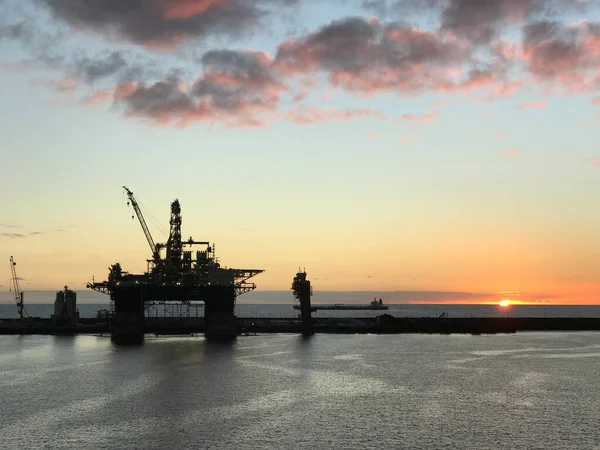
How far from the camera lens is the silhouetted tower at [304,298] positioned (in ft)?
575

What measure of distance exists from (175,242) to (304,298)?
124ft

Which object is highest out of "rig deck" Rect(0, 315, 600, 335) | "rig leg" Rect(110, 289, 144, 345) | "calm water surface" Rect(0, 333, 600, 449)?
"rig leg" Rect(110, 289, 144, 345)

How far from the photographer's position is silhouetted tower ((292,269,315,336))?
175250mm

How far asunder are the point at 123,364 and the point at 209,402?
36924mm

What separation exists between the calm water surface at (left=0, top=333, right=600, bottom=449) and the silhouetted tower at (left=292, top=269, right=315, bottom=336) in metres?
44.6

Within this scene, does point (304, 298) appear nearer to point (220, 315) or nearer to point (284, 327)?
point (284, 327)

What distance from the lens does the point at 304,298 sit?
6988 inches

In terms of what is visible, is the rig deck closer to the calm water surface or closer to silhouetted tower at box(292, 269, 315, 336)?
silhouetted tower at box(292, 269, 315, 336)

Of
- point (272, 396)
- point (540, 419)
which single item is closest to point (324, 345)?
point (272, 396)

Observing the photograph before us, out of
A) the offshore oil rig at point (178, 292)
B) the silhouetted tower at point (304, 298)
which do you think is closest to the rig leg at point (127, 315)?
the offshore oil rig at point (178, 292)

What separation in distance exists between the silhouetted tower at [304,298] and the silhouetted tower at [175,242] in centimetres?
3355

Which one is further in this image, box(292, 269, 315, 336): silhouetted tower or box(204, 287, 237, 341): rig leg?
box(292, 269, 315, 336): silhouetted tower

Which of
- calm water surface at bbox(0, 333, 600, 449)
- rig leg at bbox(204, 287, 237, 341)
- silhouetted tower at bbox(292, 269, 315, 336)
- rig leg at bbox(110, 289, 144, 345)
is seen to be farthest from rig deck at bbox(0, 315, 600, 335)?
calm water surface at bbox(0, 333, 600, 449)

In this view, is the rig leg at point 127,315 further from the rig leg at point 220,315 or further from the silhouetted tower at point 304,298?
the silhouetted tower at point 304,298
